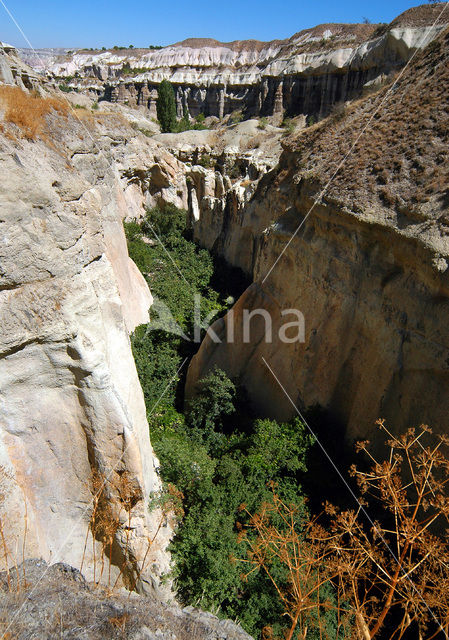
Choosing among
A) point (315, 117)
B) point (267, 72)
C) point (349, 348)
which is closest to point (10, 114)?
point (349, 348)

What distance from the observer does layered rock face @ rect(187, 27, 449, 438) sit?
26.8 ft

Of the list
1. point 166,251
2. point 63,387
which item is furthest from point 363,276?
point 166,251

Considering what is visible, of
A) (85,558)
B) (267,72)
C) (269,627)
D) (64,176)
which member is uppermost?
(267,72)

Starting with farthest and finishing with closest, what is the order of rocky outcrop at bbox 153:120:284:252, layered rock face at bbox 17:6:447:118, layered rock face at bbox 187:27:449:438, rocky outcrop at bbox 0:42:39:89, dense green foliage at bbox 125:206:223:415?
layered rock face at bbox 17:6:447:118
rocky outcrop at bbox 153:120:284:252
rocky outcrop at bbox 0:42:39:89
dense green foliage at bbox 125:206:223:415
layered rock face at bbox 187:27:449:438

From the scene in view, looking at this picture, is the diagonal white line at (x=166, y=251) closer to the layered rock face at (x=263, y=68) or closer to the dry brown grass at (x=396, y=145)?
the dry brown grass at (x=396, y=145)

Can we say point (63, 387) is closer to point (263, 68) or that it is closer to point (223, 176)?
point (223, 176)

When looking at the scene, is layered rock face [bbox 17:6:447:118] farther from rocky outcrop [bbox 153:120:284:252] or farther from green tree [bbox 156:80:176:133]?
green tree [bbox 156:80:176:133]

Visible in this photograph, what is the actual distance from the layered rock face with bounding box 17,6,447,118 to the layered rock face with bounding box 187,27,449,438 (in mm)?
19807

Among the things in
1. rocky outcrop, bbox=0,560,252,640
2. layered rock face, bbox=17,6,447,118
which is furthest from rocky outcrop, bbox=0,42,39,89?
layered rock face, bbox=17,6,447,118

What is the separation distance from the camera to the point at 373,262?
9281mm

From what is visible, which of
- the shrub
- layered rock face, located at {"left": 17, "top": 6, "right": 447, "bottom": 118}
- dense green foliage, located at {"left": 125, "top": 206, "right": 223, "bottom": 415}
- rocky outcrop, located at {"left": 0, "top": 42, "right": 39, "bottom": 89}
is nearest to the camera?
dense green foliage, located at {"left": 125, "top": 206, "right": 223, "bottom": 415}

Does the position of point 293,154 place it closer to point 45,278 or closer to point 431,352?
point 431,352

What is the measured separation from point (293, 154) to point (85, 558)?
14.1 m

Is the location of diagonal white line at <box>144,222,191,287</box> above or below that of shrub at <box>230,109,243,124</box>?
below
